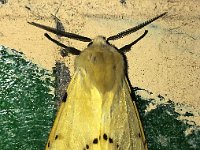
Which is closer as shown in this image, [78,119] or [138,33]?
[78,119]

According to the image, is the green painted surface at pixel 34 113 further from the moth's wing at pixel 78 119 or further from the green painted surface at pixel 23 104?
the moth's wing at pixel 78 119

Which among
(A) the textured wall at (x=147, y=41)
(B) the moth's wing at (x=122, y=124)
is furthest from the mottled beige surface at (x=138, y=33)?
(B) the moth's wing at (x=122, y=124)

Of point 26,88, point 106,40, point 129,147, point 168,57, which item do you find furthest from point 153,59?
point 26,88

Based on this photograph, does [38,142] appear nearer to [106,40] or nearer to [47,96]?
[47,96]

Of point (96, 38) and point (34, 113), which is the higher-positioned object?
point (96, 38)

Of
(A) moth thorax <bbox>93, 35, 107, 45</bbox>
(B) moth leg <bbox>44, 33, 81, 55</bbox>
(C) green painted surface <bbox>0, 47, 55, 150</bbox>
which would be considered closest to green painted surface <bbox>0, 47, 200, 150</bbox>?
(C) green painted surface <bbox>0, 47, 55, 150</bbox>

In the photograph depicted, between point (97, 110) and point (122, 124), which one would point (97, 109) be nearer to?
point (97, 110)

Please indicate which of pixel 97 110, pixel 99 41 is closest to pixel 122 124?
pixel 97 110
